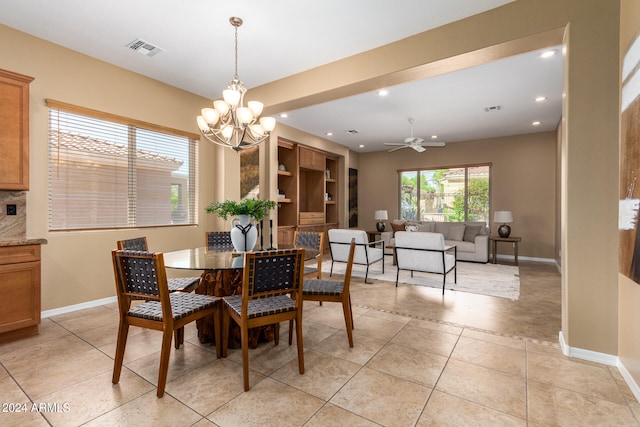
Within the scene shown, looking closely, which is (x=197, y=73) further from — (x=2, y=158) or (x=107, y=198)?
(x=2, y=158)

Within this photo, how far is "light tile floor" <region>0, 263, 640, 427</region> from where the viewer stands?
5.56 feet

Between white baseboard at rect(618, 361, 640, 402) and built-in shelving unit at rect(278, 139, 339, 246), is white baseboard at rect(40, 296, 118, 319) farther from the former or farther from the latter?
white baseboard at rect(618, 361, 640, 402)

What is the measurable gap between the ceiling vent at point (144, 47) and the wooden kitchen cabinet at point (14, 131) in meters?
1.00

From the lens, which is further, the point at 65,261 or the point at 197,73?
the point at 197,73

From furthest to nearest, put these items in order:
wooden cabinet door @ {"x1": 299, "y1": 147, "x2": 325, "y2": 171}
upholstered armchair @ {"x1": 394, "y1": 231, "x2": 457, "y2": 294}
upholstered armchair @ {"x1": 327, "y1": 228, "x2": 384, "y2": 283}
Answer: wooden cabinet door @ {"x1": 299, "y1": 147, "x2": 325, "y2": 171} → upholstered armchair @ {"x1": 327, "y1": 228, "x2": 384, "y2": 283} → upholstered armchair @ {"x1": 394, "y1": 231, "x2": 457, "y2": 294}

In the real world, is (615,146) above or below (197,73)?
below

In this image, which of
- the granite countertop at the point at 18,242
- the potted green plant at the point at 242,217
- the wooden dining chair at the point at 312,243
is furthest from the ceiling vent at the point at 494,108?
the granite countertop at the point at 18,242

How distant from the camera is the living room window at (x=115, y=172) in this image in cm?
338

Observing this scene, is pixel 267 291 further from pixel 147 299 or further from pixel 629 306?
pixel 629 306

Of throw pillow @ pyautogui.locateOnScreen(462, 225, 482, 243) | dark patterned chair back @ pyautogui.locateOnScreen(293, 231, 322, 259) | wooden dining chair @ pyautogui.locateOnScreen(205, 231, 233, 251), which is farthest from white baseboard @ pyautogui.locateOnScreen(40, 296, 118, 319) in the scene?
throw pillow @ pyautogui.locateOnScreen(462, 225, 482, 243)

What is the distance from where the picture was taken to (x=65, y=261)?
338 centimetres

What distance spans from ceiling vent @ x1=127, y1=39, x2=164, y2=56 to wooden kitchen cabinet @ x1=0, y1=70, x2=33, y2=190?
1005mm

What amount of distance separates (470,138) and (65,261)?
8.15 meters

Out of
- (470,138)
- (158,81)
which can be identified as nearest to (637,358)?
(158,81)
